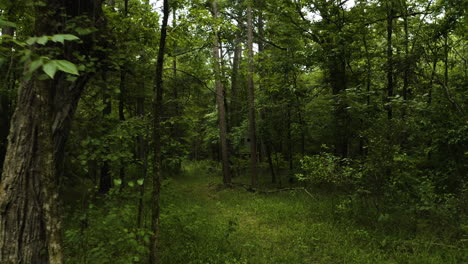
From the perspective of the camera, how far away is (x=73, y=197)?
411 inches

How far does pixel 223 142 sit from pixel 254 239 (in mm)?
8018

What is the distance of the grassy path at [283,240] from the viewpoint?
522cm

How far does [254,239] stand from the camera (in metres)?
6.45

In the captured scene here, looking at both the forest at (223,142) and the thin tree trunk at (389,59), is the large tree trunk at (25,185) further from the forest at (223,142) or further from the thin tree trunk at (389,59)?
the thin tree trunk at (389,59)

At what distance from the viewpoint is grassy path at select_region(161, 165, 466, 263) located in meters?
5.22

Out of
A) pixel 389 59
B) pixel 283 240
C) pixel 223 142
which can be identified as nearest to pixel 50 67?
pixel 283 240

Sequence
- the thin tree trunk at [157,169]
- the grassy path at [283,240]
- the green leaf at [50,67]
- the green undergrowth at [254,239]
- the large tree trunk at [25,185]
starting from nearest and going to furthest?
1. the green leaf at [50,67]
2. the large tree trunk at [25,185]
3. the thin tree trunk at [157,169]
4. the green undergrowth at [254,239]
5. the grassy path at [283,240]

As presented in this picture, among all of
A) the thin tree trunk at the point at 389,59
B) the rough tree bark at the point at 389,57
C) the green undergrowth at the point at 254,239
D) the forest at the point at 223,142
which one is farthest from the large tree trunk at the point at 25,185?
the rough tree bark at the point at 389,57

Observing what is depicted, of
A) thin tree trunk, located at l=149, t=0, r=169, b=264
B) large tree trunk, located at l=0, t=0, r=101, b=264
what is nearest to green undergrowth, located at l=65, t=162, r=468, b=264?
thin tree trunk, located at l=149, t=0, r=169, b=264

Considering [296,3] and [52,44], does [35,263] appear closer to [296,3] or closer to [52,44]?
[52,44]

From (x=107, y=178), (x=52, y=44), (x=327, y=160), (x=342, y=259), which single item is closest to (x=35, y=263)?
(x=52, y=44)

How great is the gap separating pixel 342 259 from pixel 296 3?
29.5 ft

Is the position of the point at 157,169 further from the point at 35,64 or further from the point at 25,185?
the point at 35,64

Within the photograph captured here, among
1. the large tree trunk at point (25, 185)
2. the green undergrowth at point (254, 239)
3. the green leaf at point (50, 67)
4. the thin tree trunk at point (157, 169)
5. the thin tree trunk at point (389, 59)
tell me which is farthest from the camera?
the thin tree trunk at point (389, 59)
